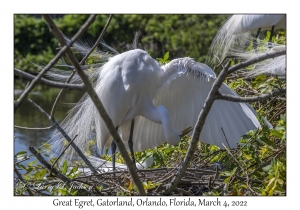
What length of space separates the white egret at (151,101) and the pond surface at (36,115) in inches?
83.1

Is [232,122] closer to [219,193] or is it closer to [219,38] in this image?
[219,193]

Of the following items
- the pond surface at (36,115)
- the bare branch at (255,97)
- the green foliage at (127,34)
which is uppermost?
the green foliage at (127,34)

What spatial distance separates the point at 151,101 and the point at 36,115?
5006mm

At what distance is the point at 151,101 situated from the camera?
10.5 feet

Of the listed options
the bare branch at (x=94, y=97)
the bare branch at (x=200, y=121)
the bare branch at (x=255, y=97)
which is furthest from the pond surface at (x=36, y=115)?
the bare branch at (x=255, y=97)

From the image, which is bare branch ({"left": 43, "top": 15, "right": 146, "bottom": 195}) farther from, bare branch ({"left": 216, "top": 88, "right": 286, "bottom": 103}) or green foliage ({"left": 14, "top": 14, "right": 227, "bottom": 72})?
green foliage ({"left": 14, "top": 14, "right": 227, "bottom": 72})

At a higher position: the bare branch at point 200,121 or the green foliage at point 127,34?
the green foliage at point 127,34

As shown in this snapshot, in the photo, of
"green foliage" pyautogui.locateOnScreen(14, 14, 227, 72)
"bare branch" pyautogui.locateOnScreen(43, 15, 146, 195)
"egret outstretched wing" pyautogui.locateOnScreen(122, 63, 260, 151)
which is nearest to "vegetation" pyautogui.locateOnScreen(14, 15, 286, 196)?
"egret outstretched wing" pyautogui.locateOnScreen(122, 63, 260, 151)

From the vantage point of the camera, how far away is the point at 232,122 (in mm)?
2979

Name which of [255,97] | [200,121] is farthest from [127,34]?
[255,97]

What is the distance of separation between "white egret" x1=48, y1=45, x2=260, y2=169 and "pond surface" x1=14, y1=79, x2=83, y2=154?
2112 mm

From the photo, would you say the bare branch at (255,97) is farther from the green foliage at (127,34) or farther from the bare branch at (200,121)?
the green foliage at (127,34)

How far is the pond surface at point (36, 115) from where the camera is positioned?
20.6 ft

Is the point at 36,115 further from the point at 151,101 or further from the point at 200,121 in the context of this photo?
the point at 200,121
